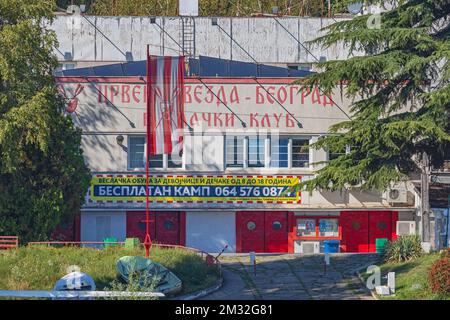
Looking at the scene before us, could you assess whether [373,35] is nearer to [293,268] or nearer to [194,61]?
[293,268]

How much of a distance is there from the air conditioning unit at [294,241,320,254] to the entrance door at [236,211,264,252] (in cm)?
159

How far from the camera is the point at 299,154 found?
43688mm

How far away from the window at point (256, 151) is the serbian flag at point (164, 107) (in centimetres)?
802

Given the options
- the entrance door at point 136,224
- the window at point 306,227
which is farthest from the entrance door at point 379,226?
the entrance door at point 136,224

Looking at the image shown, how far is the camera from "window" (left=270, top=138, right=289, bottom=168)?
143 feet

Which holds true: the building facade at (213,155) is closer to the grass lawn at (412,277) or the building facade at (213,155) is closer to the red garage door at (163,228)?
the red garage door at (163,228)

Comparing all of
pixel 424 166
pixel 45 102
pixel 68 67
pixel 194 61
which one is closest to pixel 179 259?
pixel 45 102

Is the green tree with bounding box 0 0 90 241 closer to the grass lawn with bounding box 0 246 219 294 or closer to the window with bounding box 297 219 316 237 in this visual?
the grass lawn with bounding box 0 246 219 294

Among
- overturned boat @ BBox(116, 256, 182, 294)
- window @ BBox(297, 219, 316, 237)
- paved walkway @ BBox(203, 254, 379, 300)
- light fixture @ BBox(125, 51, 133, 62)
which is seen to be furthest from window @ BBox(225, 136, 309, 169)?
overturned boat @ BBox(116, 256, 182, 294)

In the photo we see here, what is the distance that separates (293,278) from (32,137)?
1081 centimetres

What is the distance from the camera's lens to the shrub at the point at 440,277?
29234mm

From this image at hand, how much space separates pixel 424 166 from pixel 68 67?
24.5 meters

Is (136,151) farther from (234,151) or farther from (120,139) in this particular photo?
(234,151)

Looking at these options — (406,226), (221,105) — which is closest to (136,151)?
(221,105)
